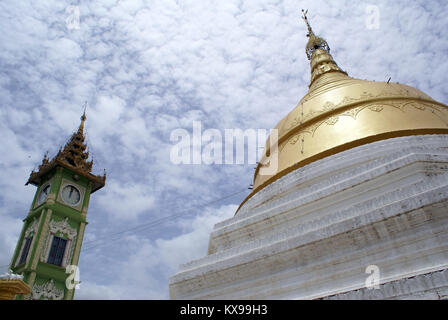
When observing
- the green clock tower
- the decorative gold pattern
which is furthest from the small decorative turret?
→ the decorative gold pattern

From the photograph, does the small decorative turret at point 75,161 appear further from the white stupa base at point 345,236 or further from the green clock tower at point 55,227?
the white stupa base at point 345,236

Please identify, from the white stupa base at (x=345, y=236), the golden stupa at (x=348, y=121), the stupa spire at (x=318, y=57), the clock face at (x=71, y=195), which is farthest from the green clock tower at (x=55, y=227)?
the stupa spire at (x=318, y=57)

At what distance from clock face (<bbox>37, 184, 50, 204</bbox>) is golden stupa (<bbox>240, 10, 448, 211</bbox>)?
50.5 feet

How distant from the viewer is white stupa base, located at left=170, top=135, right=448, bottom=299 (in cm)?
480

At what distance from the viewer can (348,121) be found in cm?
905

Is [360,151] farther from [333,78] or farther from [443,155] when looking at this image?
[333,78]

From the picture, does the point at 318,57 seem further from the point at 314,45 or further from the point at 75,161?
the point at 75,161

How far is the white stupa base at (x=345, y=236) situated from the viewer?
4.80 m

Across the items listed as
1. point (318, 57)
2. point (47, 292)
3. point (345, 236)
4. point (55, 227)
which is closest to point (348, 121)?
point (345, 236)

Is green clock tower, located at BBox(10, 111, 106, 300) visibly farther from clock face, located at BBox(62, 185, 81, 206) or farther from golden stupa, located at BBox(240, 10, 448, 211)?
golden stupa, located at BBox(240, 10, 448, 211)

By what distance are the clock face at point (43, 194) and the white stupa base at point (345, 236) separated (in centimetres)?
1662

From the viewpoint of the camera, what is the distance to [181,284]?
697cm
